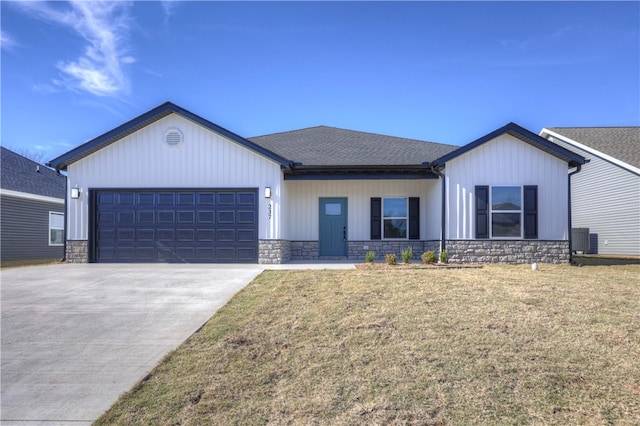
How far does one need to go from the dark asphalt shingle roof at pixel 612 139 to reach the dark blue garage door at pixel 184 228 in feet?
55.2

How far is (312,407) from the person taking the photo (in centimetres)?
369

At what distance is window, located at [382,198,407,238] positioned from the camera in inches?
583

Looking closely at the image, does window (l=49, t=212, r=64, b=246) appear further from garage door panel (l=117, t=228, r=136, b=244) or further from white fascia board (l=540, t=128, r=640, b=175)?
white fascia board (l=540, t=128, r=640, b=175)

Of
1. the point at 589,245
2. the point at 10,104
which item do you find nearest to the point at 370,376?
the point at 10,104

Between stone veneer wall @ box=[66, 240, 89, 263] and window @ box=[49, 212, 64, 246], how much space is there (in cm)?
809

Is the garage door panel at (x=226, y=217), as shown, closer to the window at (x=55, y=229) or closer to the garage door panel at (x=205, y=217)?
the garage door panel at (x=205, y=217)

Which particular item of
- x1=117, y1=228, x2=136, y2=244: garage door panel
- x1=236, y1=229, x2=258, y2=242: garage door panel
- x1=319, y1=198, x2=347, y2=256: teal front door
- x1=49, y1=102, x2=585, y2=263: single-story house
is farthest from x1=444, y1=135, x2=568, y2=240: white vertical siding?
x1=117, y1=228, x2=136, y2=244: garage door panel

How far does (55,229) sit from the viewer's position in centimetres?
1998

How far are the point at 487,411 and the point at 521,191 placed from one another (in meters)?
10.6

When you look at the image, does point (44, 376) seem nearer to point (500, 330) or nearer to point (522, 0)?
point (500, 330)

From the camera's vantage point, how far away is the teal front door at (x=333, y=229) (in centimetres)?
1480

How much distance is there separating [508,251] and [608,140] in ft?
40.1

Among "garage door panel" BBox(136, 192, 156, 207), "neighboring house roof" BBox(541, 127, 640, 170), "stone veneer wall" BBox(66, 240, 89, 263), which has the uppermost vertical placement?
"neighboring house roof" BBox(541, 127, 640, 170)

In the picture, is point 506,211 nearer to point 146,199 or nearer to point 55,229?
point 146,199
